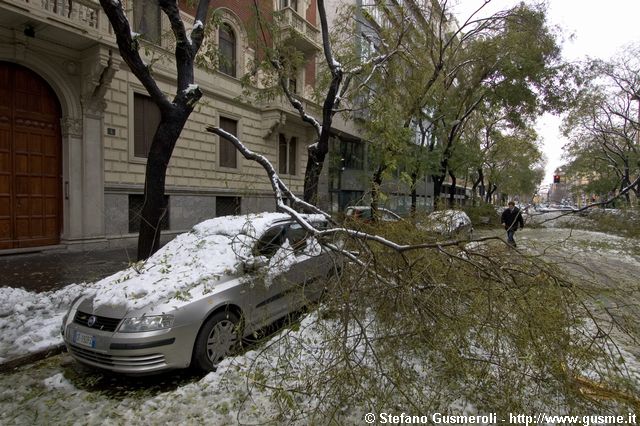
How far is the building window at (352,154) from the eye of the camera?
2183 centimetres

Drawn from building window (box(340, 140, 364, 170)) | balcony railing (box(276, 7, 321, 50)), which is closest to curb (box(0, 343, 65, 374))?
balcony railing (box(276, 7, 321, 50))

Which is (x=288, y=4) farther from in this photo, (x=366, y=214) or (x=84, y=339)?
(x=84, y=339)

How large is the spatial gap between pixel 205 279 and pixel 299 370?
1455 mm

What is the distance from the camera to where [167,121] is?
615 cm

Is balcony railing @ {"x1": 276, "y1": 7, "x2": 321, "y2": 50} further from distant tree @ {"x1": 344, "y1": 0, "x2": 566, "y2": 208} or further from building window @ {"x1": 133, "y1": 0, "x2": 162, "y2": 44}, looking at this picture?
building window @ {"x1": 133, "y1": 0, "x2": 162, "y2": 44}

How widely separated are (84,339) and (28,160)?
28.0ft

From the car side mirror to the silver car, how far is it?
1 cm

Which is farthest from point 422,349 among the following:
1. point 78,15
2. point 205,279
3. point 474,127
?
point 474,127

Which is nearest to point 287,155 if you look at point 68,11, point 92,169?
point 92,169

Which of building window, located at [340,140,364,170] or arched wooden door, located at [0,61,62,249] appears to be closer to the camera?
arched wooden door, located at [0,61,62,249]

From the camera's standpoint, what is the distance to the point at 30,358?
398 cm

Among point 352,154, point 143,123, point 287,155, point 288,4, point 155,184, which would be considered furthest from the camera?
point 352,154

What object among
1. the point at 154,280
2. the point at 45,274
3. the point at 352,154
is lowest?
the point at 45,274

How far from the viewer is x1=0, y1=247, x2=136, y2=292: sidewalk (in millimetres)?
6578
